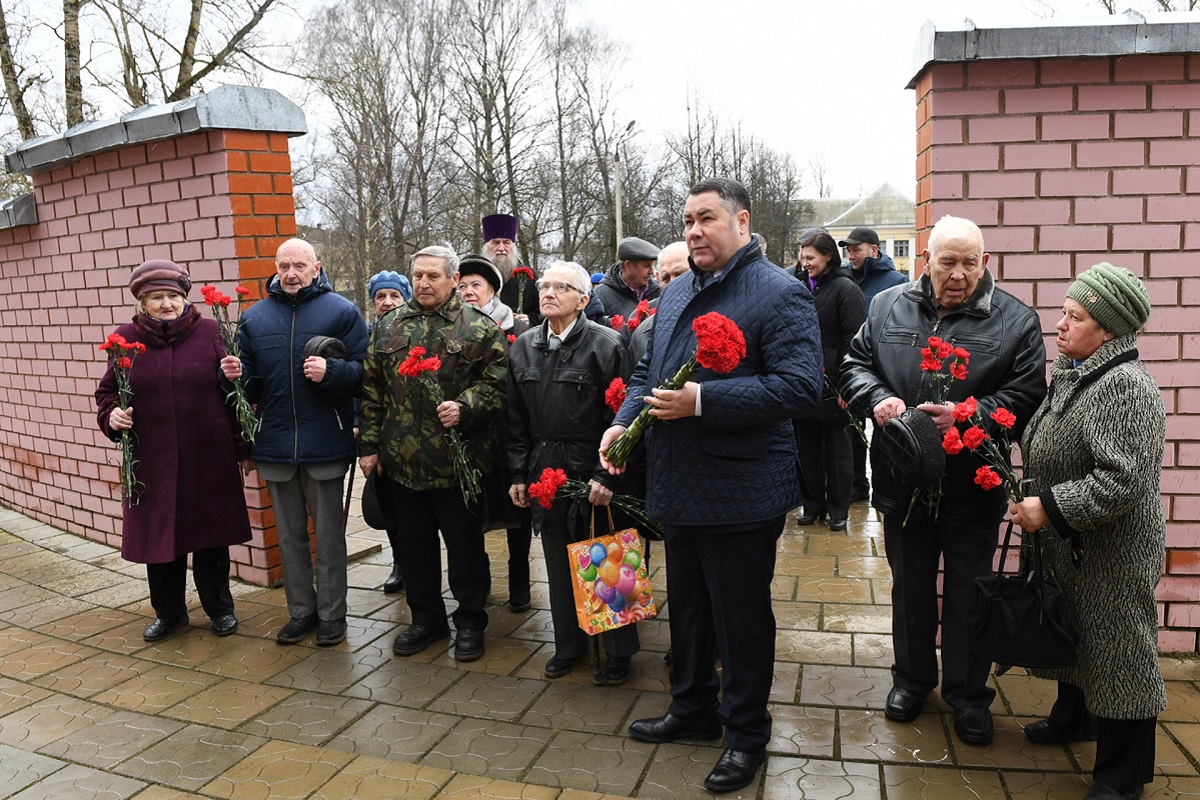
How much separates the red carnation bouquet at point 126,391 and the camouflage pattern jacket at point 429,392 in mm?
1164

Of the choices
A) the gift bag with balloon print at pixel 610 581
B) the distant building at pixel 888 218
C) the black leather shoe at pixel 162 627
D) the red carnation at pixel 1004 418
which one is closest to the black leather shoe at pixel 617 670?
the gift bag with balloon print at pixel 610 581

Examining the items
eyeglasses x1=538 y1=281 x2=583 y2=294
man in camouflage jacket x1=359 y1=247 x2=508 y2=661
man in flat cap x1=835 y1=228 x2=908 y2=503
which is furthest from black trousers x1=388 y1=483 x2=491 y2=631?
man in flat cap x1=835 y1=228 x2=908 y2=503

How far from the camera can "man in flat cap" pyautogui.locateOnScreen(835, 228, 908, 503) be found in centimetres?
726

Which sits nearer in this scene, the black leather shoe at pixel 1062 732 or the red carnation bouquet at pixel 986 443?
the red carnation bouquet at pixel 986 443

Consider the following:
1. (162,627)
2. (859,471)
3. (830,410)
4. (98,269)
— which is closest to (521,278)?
(830,410)

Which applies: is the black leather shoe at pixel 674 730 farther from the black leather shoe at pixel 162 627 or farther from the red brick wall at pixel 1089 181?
the black leather shoe at pixel 162 627

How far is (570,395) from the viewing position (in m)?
4.06

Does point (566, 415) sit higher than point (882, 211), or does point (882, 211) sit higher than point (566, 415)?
point (882, 211)

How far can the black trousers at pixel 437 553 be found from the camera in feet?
14.4

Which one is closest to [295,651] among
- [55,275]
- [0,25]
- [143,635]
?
[143,635]

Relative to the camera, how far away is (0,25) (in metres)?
11.0

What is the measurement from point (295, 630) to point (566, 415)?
183 centimetres

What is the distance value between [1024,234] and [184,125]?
170 inches

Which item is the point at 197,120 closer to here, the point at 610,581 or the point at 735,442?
the point at 610,581
